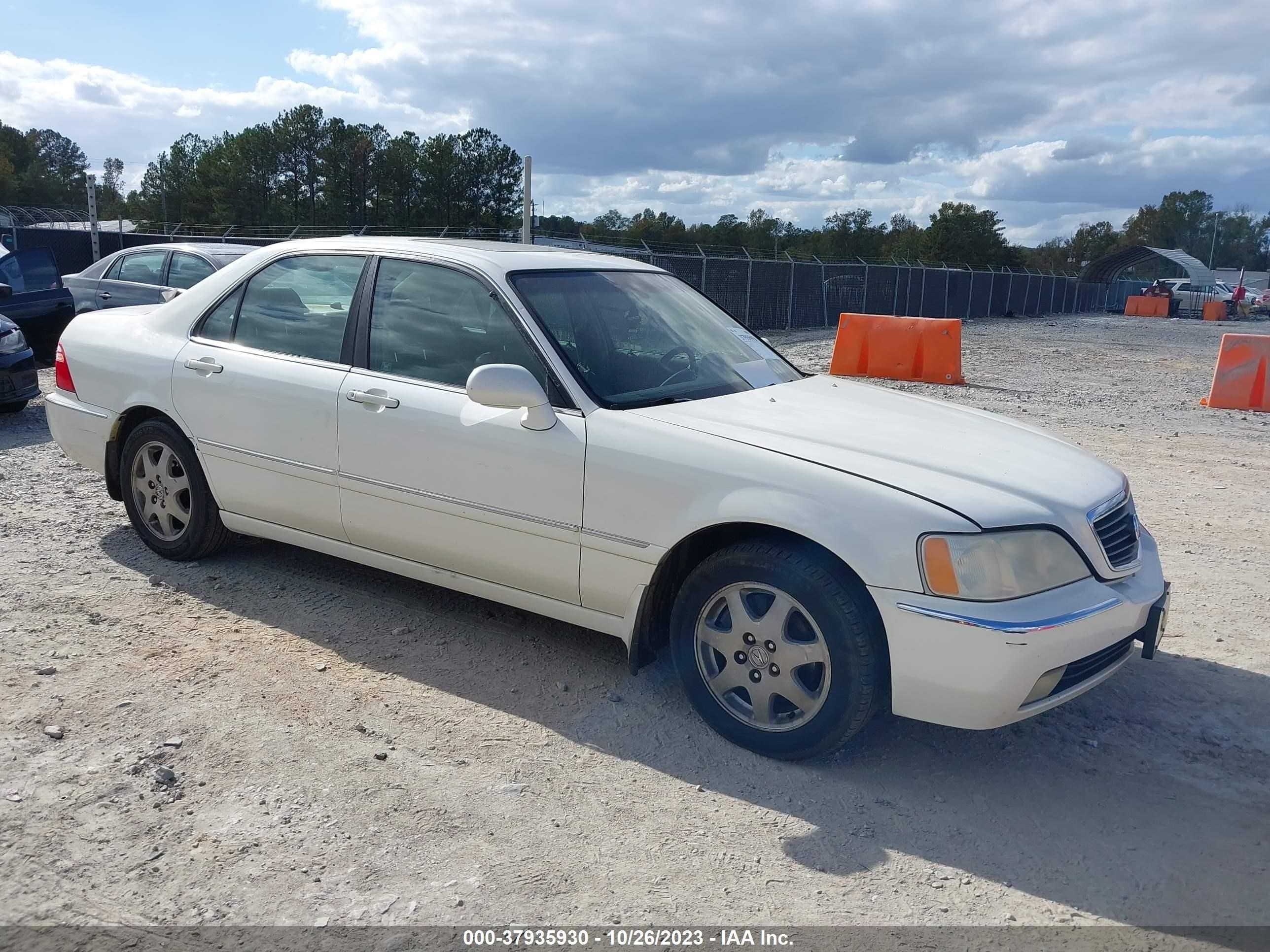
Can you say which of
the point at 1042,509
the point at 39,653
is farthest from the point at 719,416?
the point at 39,653

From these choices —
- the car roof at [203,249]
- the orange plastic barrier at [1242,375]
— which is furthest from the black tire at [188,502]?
the orange plastic barrier at [1242,375]

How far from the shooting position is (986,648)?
10.1 feet

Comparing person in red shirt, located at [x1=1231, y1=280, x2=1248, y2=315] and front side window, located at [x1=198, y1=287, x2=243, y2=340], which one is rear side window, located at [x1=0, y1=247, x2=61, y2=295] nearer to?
front side window, located at [x1=198, y1=287, x2=243, y2=340]

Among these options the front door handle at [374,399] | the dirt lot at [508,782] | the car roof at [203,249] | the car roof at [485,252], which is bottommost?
the dirt lot at [508,782]

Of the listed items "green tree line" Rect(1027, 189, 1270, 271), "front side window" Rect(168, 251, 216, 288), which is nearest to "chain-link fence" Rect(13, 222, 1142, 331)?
"front side window" Rect(168, 251, 216, 288)

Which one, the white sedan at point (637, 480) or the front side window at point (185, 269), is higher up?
the front side window at point (185, 269)

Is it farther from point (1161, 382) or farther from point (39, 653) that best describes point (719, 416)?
point (1161, 382)

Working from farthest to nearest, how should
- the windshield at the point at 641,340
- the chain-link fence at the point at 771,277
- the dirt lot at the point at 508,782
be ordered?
1. the chain-link fence at the point at 771,277
2. the windshield at the point at 641,340
3. the dirt lot at the point at 508,782

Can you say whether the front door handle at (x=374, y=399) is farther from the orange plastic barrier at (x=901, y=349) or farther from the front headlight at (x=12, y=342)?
the orange plastic barrier at (x=901, y=349)

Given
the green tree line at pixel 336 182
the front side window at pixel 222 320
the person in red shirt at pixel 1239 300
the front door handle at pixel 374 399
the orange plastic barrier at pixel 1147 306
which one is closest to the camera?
the front door handle at pixel 374 399

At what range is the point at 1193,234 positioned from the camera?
124m

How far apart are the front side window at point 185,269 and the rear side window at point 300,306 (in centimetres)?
789

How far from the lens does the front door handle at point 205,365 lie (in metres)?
4.75

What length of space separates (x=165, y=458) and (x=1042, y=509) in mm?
3953
